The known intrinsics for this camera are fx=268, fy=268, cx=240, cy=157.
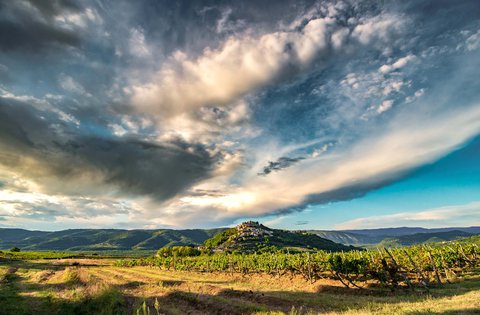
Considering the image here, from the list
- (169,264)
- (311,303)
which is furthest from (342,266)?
(169,264)

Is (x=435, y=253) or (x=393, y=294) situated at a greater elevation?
(x=435, y=253)

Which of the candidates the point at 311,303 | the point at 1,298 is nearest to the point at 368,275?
the point at 311,303

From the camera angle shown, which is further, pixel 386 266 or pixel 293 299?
pixel 386 266

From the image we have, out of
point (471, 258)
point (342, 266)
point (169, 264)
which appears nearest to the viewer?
point (342, 266)

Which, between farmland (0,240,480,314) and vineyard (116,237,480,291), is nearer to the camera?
farmland (0,240,480,314)

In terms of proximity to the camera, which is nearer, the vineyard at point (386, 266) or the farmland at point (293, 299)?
the farmland at point (293, 299)

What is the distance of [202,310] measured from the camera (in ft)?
70.4

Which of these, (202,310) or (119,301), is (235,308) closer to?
(202,310)

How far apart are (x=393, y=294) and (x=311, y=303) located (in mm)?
9715

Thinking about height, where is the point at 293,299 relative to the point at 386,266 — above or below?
below

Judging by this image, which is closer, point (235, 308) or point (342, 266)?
point (235, 308)

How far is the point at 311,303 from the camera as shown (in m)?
22.3

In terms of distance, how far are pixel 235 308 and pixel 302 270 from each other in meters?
23.3

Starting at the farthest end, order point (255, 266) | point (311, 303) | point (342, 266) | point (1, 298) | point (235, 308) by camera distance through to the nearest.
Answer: point (255, 266) < point (342, 266) < point (1, 298) < point (311, 303) < point (235, 308)
